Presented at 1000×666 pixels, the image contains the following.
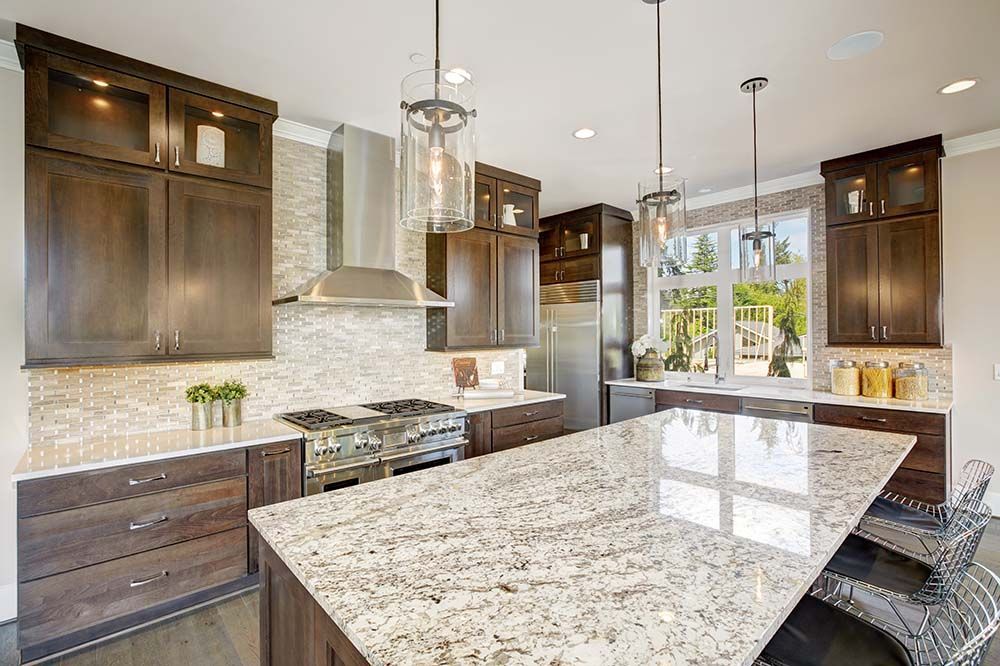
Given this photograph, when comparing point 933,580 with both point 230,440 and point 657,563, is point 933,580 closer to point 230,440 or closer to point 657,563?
point 657,563

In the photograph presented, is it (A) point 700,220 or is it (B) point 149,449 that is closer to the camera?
(B) point 149,449

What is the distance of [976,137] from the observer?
3533 mm

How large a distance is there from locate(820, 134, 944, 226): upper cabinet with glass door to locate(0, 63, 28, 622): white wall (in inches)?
211

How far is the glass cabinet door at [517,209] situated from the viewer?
421 cm

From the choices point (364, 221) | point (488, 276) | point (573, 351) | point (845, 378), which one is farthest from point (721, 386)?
point (364, 221)

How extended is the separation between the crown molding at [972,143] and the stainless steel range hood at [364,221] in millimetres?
4052

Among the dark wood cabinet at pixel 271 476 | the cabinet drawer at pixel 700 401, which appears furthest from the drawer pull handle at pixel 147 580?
the cabinet drawer at pixel 700 401

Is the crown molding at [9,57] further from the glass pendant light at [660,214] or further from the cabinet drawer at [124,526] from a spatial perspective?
the glass pendant light at [660,214]

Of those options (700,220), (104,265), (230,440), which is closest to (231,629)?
(230,440)

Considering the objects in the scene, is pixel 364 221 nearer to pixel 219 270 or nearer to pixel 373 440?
pixel 219 270

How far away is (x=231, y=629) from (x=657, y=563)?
224 centimetres

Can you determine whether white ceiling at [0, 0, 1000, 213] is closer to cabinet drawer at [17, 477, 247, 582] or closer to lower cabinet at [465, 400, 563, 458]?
lower cabinet at [465, 400, 563, 458]

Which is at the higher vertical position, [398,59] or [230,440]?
[398,59]

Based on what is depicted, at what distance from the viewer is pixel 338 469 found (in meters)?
2.80
